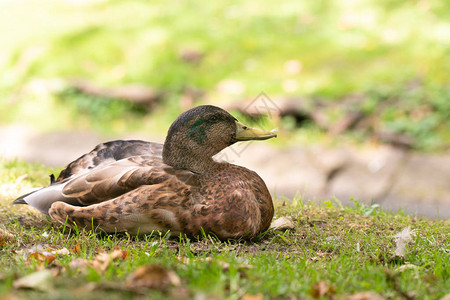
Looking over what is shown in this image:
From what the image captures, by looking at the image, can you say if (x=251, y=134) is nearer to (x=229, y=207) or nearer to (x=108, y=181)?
(x=229, y=207)

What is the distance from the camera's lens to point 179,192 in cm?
335

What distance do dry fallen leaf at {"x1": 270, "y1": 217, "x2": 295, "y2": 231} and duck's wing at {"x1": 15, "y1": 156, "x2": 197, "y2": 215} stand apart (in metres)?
0.67

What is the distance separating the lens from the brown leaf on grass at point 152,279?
2146mm

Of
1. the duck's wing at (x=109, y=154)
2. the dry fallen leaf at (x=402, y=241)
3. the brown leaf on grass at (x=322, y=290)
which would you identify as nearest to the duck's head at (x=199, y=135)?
the duck's wing at (x=109, y=154)

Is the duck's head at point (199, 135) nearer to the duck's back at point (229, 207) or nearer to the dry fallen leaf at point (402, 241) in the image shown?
the duck's back at point (229, 207)

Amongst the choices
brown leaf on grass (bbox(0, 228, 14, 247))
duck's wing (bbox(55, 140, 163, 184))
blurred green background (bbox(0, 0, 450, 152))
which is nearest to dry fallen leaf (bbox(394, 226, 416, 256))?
duck's wing (bbox(55, 140, 163, 184))

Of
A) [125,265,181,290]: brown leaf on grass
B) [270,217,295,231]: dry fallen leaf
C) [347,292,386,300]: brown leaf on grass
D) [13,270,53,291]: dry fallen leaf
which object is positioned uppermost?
[13,270,53,291]: dry fallen leaf

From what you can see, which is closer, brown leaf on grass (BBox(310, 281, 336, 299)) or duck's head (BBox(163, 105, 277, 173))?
brown leaf on grass (BBox(310, 281, 336, 299))

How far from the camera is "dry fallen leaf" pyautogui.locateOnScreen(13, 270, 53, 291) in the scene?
2090mm

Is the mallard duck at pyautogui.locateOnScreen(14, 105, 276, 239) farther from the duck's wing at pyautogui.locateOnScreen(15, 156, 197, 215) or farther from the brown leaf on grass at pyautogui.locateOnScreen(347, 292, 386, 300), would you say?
the brown leaf on grass at pyautogui.locateOnScreen(347, 292, 386, 300)

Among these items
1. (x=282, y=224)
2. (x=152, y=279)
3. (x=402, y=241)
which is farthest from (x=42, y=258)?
(x=402, y=241)

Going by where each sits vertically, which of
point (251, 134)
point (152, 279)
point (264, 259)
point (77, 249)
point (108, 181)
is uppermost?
point (251, 134)

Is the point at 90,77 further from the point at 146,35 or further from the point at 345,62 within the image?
the point at 345,62

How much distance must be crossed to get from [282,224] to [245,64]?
6.06m
